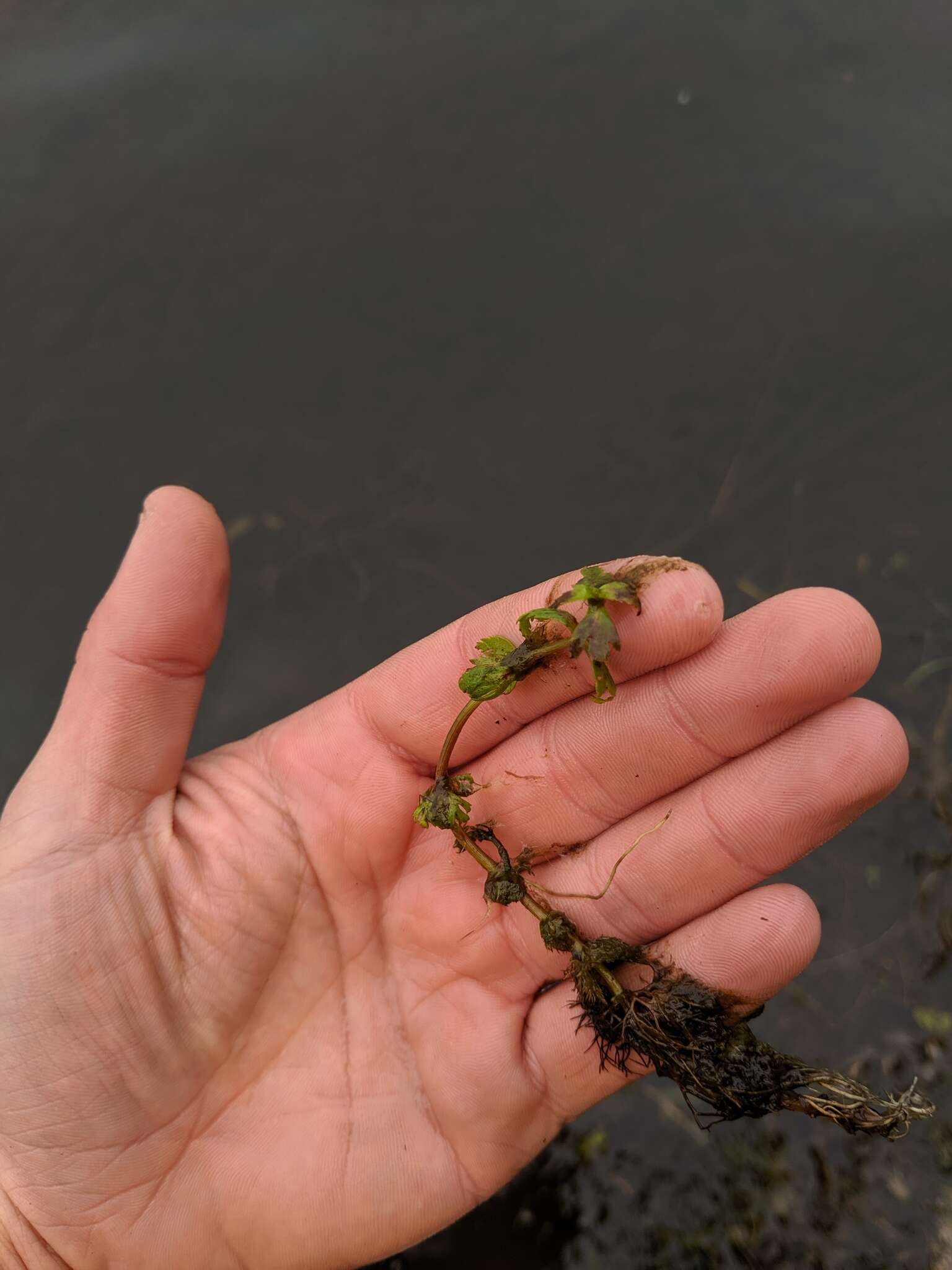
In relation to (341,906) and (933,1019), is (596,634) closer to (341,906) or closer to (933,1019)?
(341,906)

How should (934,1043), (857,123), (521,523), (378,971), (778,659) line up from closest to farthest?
(778,659) → (378,971) → (934,1043) → (521,523) → (857,123)

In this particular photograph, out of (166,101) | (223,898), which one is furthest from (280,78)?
(223,898)

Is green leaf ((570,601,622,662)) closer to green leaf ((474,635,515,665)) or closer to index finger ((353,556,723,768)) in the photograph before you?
index finger ((353,556,723,768))

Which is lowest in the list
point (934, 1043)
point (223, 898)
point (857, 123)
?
point (934, 1043)

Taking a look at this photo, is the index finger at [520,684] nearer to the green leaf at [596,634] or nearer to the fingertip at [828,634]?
the green leaf at [596,634]

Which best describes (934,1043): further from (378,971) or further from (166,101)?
(166,101)

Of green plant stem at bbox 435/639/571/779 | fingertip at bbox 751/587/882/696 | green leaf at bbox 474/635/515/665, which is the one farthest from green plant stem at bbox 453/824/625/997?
fingertip at bbox 751/587/882/696

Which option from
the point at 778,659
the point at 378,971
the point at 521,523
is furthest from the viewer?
the point at 521,523
